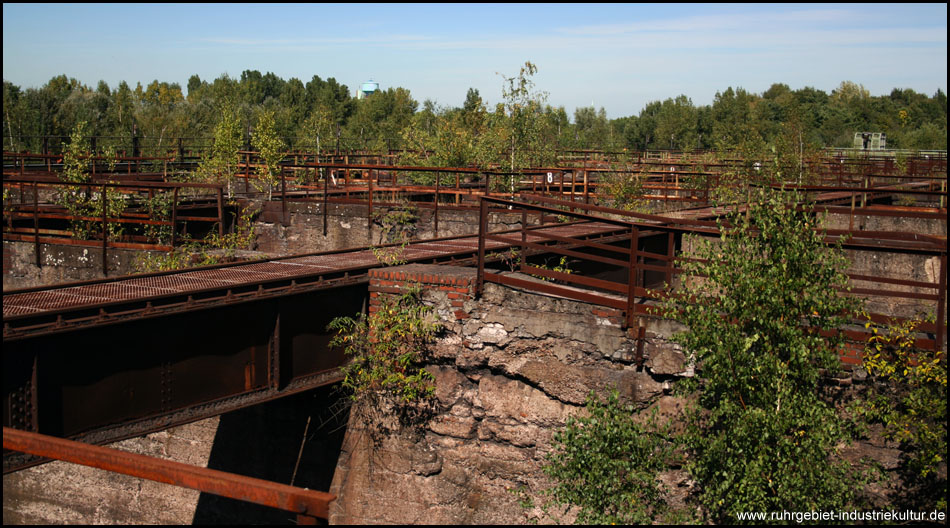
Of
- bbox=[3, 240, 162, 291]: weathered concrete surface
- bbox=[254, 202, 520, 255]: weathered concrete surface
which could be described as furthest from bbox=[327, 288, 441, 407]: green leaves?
bbox=[254, 202, 520, 255]: weathered concrete surface

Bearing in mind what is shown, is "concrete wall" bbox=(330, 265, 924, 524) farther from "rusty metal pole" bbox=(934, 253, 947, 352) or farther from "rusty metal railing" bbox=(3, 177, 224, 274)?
"rusty metal railing" bbox=(3, 177, 224, 274)

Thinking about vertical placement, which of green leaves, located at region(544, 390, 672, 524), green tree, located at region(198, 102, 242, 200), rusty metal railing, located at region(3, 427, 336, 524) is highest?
green tree, located at region(198, 102, 242, 200)

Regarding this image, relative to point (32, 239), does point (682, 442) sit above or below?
below

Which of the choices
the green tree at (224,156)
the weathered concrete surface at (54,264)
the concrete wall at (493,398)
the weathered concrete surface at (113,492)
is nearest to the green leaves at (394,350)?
the concrete wall at (493,398)

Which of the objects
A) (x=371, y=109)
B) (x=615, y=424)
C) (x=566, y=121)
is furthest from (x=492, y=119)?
(x=566, y=121)

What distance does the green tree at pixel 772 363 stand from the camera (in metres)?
5.14

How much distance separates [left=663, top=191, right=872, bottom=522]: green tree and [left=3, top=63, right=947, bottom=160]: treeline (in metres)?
13.4

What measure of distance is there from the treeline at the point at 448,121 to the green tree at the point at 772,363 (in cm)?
1340

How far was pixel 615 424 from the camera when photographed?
5988mm

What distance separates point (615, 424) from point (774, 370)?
1.34 m

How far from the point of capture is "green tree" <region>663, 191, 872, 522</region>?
5141 mm

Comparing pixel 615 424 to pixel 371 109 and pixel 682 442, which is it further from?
pixel 371 109

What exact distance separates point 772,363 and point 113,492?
7.75 meters

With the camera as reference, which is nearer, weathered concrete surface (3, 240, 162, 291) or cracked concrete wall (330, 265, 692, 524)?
cracked concrete wall (330, 265, 692, 524)
